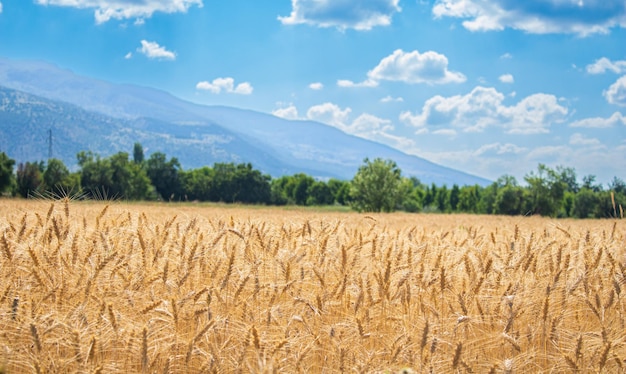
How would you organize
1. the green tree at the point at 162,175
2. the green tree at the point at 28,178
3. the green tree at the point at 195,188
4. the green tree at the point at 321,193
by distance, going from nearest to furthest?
the green tree at the point at 28,178
the green tree at the point at 195,188
the green tree at the point at 162,175
the green tree at the point at 321,193

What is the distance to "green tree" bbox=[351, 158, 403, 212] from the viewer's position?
79000mm

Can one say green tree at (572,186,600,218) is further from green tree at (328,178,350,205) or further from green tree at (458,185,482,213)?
green tree at (328,178,350,205)

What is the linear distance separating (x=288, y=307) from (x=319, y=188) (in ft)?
542

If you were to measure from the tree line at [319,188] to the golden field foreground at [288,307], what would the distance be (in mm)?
63585

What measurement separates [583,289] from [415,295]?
1708mm

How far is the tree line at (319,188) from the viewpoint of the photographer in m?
81.8

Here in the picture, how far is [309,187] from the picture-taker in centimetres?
17300

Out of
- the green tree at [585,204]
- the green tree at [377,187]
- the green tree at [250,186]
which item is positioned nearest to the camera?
the green tree at [377,187]

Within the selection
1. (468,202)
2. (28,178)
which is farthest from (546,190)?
(28,178)

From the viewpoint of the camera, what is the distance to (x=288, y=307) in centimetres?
477

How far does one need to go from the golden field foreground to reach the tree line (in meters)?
63.6

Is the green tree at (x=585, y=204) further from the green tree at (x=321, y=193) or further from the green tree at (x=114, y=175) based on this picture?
the green tree at (x=114, y=175)

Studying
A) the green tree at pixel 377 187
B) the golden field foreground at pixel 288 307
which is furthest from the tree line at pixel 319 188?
the golden field foreground at pixel 288 307

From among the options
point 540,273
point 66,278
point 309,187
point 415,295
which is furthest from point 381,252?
point 309,187
